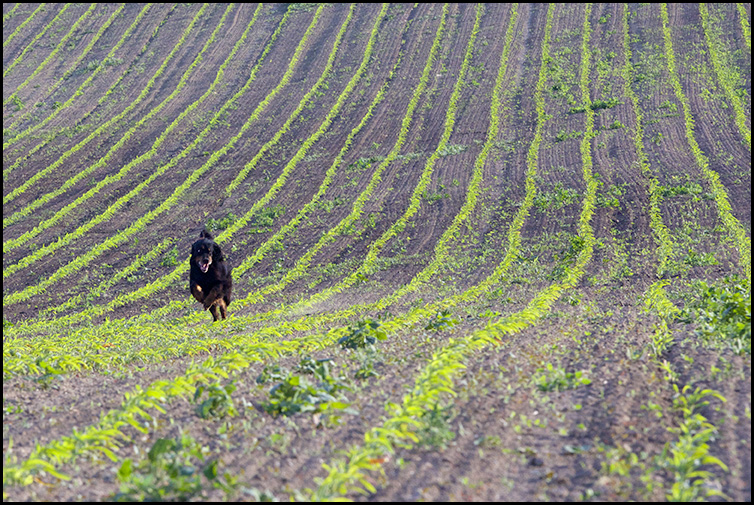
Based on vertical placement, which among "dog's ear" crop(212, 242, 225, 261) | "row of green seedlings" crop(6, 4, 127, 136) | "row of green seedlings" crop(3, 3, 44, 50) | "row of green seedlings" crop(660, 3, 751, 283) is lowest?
"row of green seedlings" crop(660, 3, 751, 283)

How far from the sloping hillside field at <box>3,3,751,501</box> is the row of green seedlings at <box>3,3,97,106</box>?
266 mm

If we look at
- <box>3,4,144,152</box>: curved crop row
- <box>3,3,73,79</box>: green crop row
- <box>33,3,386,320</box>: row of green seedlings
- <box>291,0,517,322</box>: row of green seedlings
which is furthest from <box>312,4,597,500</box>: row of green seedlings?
<box>3,3,73,79</box>: green crop row

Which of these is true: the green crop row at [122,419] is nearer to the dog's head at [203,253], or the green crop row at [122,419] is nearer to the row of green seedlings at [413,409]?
the row of green seedlings at [413,409]

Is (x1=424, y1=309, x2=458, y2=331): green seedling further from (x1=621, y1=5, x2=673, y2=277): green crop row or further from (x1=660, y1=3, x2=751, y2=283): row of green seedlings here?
(x1=621, y1=5, x2=673, y2=277): green crop row

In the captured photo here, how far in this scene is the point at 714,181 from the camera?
69.1ft

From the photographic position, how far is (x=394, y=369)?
7.26 meters

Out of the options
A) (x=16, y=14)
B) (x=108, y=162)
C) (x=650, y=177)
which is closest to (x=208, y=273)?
(x=650, y=177)

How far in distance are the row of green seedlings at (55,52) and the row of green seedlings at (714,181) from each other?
33038 millimetres

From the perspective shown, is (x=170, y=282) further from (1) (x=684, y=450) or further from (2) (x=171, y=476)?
(1) (x=684, y=450)

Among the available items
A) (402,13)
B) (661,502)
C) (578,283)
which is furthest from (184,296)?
(402,13)

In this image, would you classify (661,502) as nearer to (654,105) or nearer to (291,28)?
(654,105)

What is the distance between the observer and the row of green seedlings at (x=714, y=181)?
50.8 ft

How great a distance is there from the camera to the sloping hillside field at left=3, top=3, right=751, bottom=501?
514 centimetres

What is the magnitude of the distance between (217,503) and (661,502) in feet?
8.93
